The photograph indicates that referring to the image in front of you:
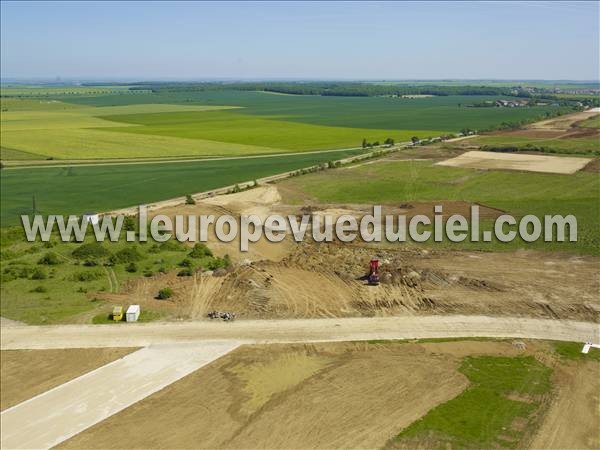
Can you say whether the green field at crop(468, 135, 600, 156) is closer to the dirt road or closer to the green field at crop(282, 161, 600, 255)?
the green field at crop(282, 161, 600, 255)

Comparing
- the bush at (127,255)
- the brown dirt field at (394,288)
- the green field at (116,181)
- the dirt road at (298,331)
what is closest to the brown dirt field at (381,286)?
the brown dirt field at (394,288)

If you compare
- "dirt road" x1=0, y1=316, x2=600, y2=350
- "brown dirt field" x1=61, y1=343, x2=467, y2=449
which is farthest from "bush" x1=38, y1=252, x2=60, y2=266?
"brown dirt field" x1=61, y1=343, x2=467, y2=449

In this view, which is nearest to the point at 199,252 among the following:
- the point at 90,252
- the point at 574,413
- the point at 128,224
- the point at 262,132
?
the point at 90,252

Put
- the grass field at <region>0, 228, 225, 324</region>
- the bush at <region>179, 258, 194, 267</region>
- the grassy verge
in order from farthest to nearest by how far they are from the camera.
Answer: the bush at <region>179, 258, 194, 267</region>
the grass field at <region>0, 228, 225, 324</region>
the grassy verge

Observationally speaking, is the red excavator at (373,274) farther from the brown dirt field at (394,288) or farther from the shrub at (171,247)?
the shrub at (171,247)

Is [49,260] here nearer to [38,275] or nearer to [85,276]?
[38,275]

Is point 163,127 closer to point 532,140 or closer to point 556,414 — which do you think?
point 532,140
